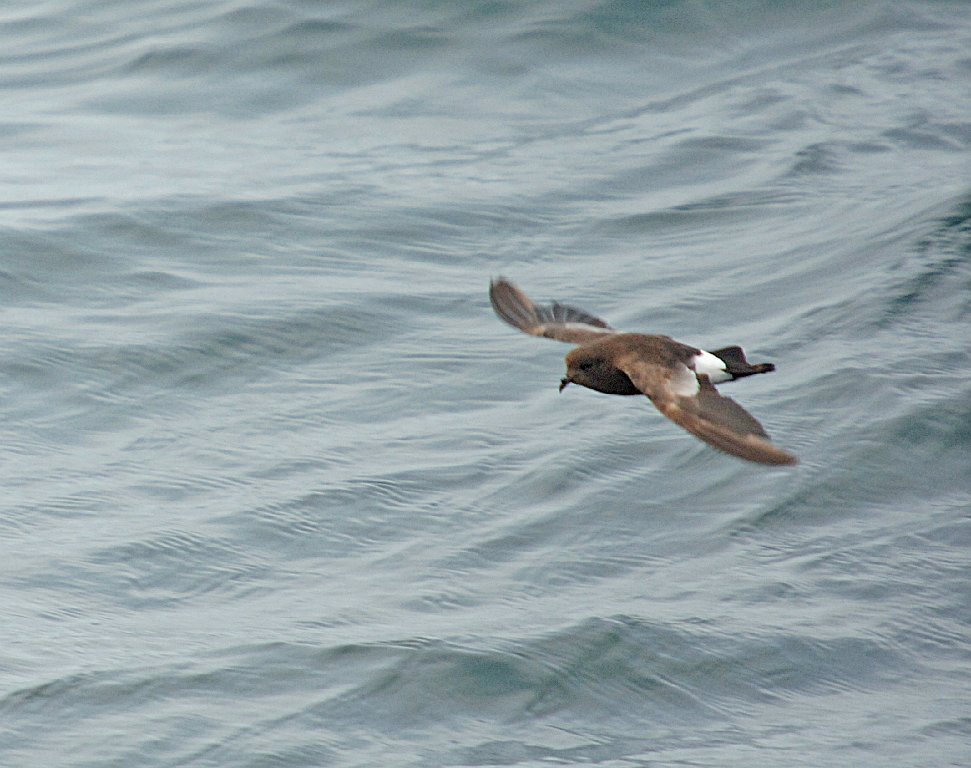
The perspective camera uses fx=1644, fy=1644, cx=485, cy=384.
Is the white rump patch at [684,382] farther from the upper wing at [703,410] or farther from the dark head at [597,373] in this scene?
the dark head at [597,373]

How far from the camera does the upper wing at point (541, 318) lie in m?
5.46

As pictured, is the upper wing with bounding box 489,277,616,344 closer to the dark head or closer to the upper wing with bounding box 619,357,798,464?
the dark head

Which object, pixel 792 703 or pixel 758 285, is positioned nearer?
pixel 792 703

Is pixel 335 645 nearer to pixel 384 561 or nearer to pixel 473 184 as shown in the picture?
pixel 384 561

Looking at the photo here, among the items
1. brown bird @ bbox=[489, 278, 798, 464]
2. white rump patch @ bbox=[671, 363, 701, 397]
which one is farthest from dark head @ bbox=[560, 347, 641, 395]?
white rump patch @ bbox=[671, 363, 701, 397]

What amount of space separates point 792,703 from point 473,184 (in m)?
5.18

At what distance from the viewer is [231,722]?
16.6ft

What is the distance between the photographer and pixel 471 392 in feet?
24.1

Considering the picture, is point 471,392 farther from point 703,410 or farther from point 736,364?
point 703,410

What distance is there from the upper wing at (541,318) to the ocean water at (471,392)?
3.13 ft

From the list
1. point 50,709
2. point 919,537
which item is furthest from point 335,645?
point 919,537

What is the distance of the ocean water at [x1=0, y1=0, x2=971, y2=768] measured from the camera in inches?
207

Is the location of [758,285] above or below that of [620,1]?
below

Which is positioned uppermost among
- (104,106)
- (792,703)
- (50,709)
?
(104,106)
